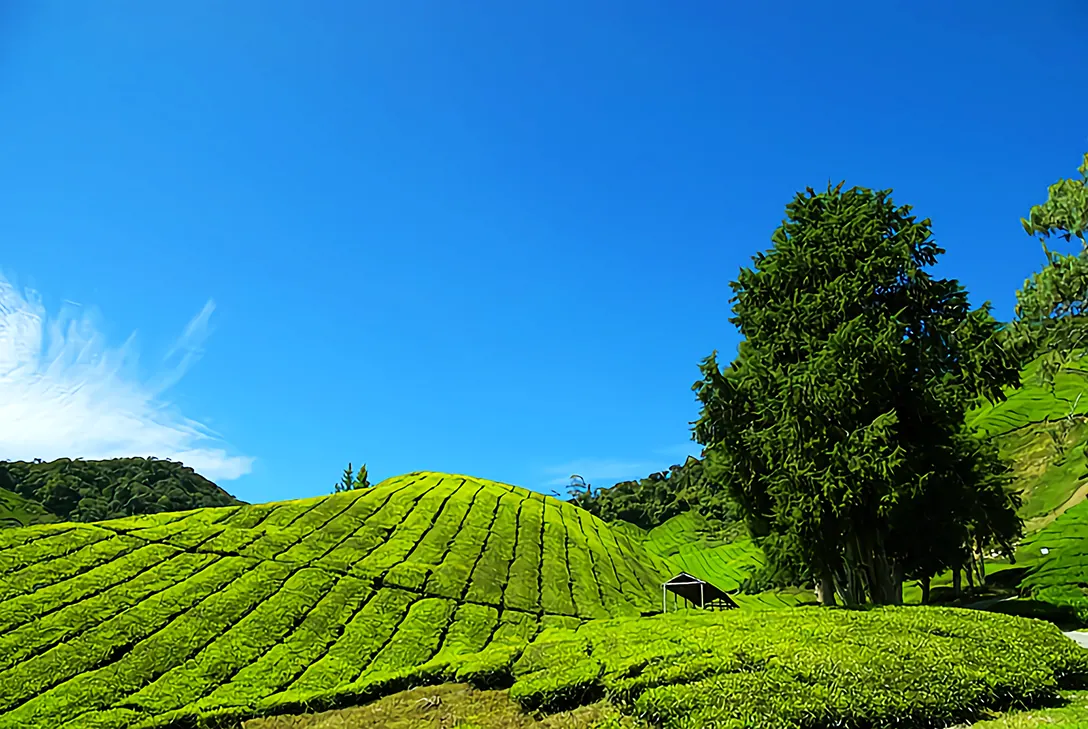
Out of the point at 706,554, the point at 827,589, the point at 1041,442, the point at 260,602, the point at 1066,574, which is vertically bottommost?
the point at 1066,574

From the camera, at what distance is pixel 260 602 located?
19969 mm

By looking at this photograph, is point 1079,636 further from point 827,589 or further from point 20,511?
point 20,511

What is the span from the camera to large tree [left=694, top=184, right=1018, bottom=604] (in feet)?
71.1

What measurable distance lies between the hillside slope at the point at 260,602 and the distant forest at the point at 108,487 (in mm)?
52219

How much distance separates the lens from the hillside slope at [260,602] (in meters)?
15.6

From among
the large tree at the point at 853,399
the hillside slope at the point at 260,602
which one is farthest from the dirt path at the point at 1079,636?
the hillside slope at the point at 260,602

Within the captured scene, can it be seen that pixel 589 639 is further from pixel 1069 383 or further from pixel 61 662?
pixel 1069 383

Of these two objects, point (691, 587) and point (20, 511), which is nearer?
point (691, 587)

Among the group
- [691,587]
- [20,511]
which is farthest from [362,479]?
[20,511]

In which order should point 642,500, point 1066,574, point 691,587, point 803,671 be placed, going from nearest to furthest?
point 803,671, point 1066,574, point 691,587, point 642,500

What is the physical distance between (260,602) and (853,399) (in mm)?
17437

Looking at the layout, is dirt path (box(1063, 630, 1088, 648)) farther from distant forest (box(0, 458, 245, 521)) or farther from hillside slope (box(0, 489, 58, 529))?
hillside slope (box(0, 489, 58, 529))

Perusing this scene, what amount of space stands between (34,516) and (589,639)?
74.9 metres

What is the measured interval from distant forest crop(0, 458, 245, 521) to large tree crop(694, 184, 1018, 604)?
208 ft
